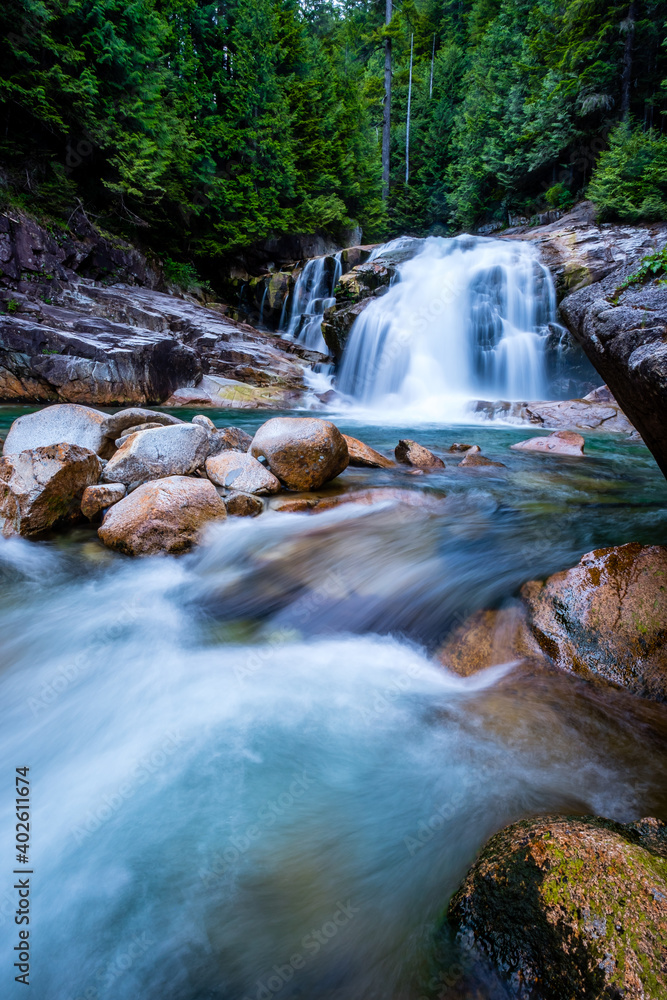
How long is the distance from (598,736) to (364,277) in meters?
15.7

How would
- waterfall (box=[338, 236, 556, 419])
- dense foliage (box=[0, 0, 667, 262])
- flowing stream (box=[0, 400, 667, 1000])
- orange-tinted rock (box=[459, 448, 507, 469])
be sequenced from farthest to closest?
waterfall (box=[338, 236, 556, 419])
dense foliage (box=[0, 0, 667, 262])
orange-tinted rock (box=[459, 448, 507, 469])
flowing stream (box=[0, 400, 667, 1000])

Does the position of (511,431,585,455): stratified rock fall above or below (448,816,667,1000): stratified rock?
above

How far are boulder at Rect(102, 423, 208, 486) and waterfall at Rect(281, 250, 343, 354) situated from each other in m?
12.6

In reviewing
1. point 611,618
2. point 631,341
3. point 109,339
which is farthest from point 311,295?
point 611,618

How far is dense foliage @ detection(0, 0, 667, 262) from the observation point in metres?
11.9

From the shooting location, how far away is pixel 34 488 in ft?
12.9

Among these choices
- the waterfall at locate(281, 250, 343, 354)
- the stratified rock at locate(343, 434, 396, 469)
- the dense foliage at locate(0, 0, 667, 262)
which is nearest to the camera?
the stratified rock at locate(343, 434, 396, 469)

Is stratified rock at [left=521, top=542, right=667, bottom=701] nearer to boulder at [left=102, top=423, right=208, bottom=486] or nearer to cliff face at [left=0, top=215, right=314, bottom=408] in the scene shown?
boulder at [left=102, top=423, right=208, bottom=486]

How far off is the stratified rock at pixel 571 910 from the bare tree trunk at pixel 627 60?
2521 centimetres

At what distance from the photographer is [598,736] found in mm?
2082

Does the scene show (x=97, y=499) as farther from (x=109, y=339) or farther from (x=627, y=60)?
(x=627, y=60)

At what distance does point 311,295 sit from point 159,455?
14726 millimetres

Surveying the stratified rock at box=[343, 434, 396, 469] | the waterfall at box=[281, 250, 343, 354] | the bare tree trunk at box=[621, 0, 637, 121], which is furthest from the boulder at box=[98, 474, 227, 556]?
the bare tree trunk at box=[621, 0, 637, 121]

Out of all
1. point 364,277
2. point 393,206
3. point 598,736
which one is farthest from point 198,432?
point 393,206
